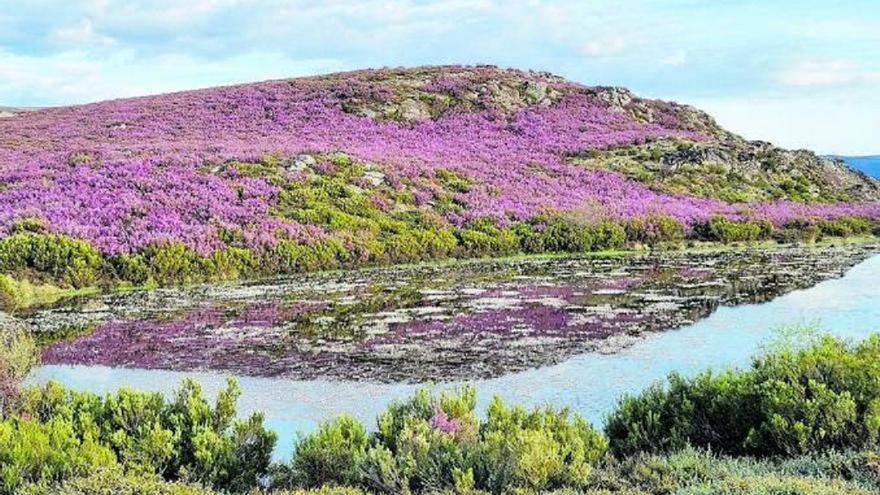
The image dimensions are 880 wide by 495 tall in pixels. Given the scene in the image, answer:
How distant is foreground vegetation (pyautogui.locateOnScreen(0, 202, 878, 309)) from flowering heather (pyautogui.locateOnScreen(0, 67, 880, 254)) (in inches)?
33.6

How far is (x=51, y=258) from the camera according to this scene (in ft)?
89.4

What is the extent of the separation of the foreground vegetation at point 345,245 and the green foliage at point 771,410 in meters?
19.7

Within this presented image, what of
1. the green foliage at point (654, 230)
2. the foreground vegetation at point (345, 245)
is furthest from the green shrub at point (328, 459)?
the green foliage at point (654, 230)

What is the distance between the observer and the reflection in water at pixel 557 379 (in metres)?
13.3

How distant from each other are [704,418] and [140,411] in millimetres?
6987

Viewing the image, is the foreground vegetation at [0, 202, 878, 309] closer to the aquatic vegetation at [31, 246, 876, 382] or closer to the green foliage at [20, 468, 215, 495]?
the aquatic vegetation at [31, 246, 876, 382]

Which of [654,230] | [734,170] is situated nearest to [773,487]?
[654,230]

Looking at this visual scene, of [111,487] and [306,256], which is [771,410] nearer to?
[111,487]

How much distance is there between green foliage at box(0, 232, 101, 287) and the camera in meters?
26.8

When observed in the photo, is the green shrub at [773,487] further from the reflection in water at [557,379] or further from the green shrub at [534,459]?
the reflection in water at [557,379]

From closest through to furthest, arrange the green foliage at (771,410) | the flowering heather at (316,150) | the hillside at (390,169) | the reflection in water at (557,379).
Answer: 1. the green foliage at (771,410)
2. the reflection in water at (557,379)
3. the flowering heather at (316,150)
4. the hillside at (390,169)

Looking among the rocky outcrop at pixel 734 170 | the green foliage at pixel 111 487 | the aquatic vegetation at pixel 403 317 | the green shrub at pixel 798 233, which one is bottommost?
the aquatic vegetation at pixel 403 317

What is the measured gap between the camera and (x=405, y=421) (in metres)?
9.64

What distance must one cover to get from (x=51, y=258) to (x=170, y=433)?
19872 millimetres
